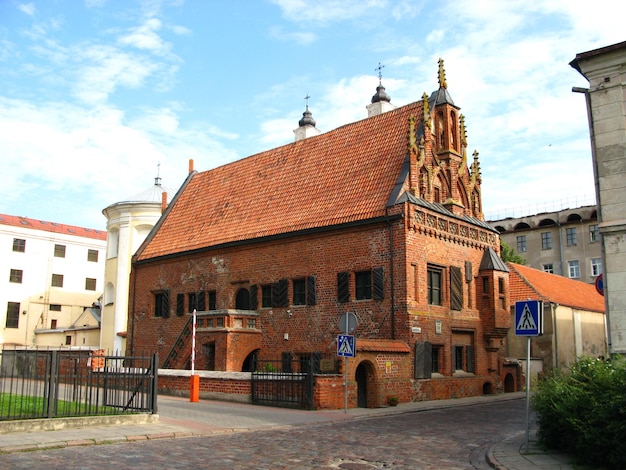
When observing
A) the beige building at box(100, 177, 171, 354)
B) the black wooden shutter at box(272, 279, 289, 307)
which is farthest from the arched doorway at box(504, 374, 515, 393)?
the beige building at box(100, 177, 171, 354)

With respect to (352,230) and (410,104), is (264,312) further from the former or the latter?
(410,104)

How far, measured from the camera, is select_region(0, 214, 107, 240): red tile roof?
56.4 m

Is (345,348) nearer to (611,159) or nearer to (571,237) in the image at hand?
(611,159)

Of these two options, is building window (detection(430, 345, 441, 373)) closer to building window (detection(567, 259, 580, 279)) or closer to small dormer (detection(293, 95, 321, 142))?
small dormer (detection(293, 95, 321, 142))

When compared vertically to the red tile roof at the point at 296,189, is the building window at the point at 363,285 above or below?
below

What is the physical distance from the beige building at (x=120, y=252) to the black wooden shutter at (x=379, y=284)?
2193 cm

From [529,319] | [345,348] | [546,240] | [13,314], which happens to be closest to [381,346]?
[345,348]

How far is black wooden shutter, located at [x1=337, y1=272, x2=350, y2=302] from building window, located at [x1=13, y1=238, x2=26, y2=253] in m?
39.7

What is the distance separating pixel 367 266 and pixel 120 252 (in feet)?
74.2

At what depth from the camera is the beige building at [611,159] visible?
1280 centimetres

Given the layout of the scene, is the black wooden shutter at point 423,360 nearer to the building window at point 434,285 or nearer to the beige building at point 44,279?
the building window at point 434,285

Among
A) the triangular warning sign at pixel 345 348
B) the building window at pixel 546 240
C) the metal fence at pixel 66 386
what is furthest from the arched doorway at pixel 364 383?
the building window at pixel 546 240

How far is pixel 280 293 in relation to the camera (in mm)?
27172

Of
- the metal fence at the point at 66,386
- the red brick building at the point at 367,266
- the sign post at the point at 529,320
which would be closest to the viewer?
the sign post at the point at 529,320
